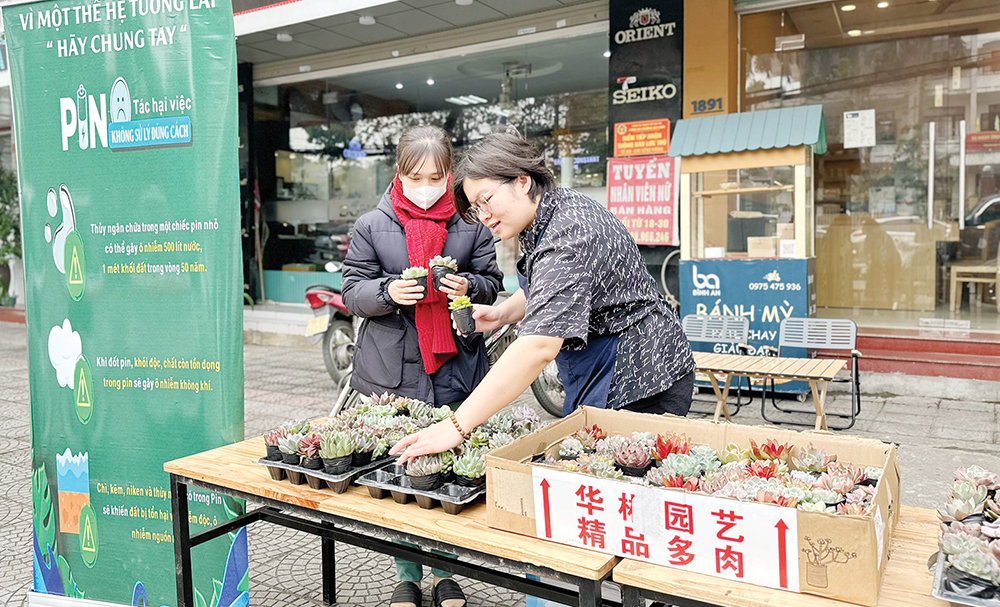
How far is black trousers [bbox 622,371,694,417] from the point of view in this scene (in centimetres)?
204

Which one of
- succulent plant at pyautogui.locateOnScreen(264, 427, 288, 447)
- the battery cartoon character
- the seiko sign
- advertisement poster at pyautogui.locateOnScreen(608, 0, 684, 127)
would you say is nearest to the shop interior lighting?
advertisement poster at pyautogui.locateOnScreen(608, 0, 684, 127)

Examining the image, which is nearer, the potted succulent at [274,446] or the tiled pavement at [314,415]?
the potted succulent at [274,446]

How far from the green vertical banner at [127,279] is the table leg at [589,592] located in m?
1.45

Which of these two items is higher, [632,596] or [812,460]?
[812,460]

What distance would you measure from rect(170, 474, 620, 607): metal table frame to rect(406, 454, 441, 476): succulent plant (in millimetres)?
140

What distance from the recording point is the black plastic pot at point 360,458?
6.13ft

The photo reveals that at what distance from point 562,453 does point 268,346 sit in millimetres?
8786

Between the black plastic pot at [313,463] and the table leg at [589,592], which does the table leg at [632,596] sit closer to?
the table leg at [589,592]

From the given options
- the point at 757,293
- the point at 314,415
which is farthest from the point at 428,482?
the point at 757,293

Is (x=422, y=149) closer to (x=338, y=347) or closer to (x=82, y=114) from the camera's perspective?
(x=82, y=114)

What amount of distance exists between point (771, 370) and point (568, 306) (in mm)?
3447

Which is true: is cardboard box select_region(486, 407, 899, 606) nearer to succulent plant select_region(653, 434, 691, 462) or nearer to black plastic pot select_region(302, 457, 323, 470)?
succulent plant select_region(653, 434, 691, 462)

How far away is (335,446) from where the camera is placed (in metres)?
1.83

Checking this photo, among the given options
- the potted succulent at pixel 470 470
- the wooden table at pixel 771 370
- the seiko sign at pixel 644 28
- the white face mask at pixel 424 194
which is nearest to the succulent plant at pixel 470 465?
the potted succulent at pixel 470 470
